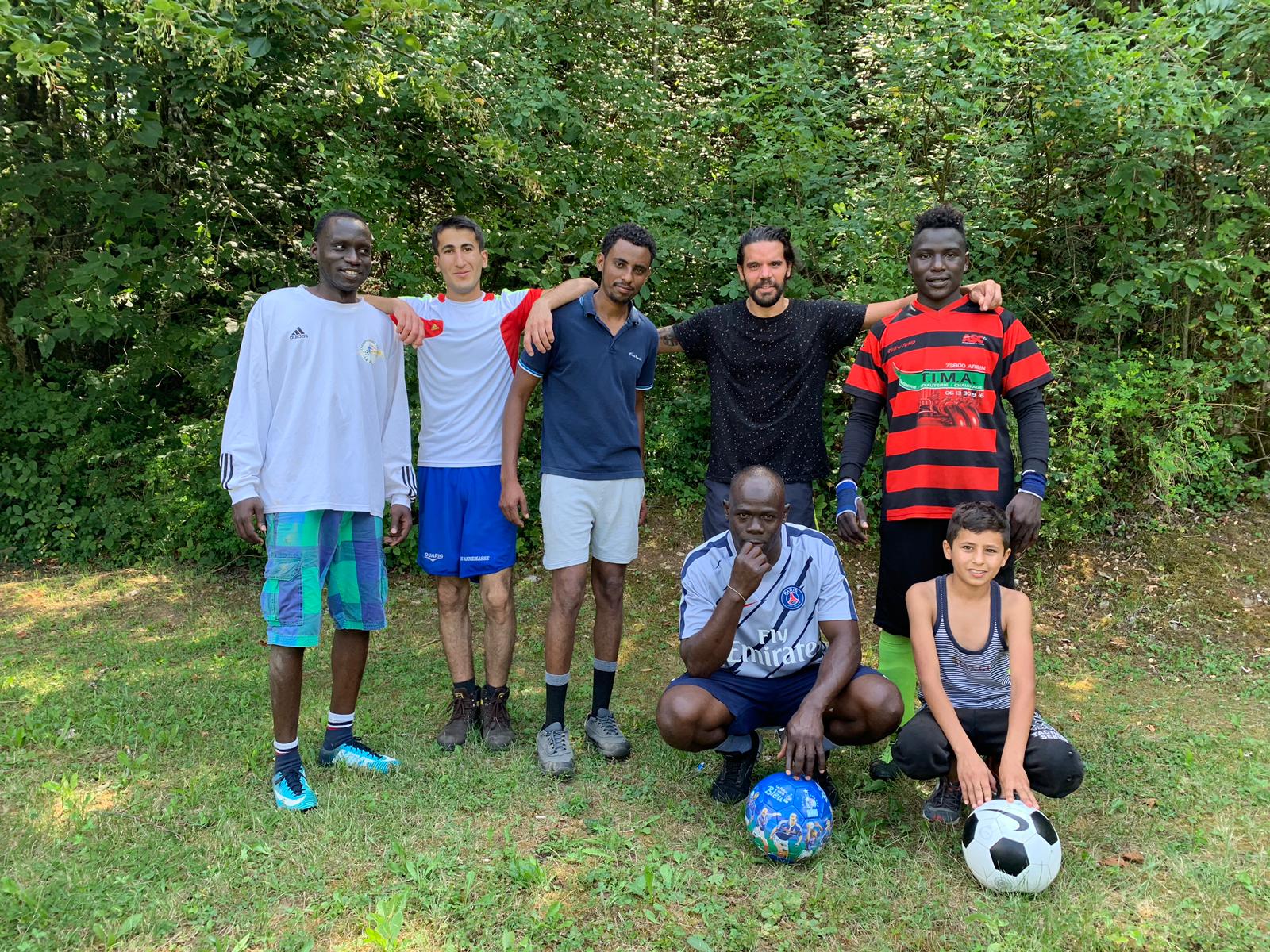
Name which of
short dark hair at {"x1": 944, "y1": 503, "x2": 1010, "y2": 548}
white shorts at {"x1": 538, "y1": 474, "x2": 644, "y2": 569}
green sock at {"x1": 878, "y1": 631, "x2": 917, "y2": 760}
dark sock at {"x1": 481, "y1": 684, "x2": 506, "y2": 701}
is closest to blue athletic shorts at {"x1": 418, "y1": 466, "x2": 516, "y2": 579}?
white shorts at {"x1": 538, "y1": 474, "x2": 644, "y2": 569}

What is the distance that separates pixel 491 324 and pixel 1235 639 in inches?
190

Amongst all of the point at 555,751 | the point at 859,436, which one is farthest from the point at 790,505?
the point at 555,751

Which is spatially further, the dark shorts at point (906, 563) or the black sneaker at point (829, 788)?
the dark shorts at point (906, 563)

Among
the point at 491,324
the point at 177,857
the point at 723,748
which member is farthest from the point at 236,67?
the point at 723,748

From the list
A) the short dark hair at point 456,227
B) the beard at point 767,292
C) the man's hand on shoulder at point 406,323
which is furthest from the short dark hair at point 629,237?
the man's hand on shoulder at point 406,323

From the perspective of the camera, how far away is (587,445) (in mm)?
4020

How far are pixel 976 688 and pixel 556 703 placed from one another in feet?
5.73

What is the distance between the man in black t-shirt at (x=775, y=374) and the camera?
395 centimetres

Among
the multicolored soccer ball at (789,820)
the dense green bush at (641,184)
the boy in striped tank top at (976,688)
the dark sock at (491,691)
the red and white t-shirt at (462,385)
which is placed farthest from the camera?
the dense green bush at (641,184)

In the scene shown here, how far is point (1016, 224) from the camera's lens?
622 cm

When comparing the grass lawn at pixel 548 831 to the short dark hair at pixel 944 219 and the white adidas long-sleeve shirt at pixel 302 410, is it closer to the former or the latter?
the white adidas long-sleeve shirt at pixel 302 410

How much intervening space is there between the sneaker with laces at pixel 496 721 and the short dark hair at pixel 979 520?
82.0 inches

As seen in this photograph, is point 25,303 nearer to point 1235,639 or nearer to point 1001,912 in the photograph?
point 1001,912

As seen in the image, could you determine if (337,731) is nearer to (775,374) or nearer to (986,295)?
(775,374)
